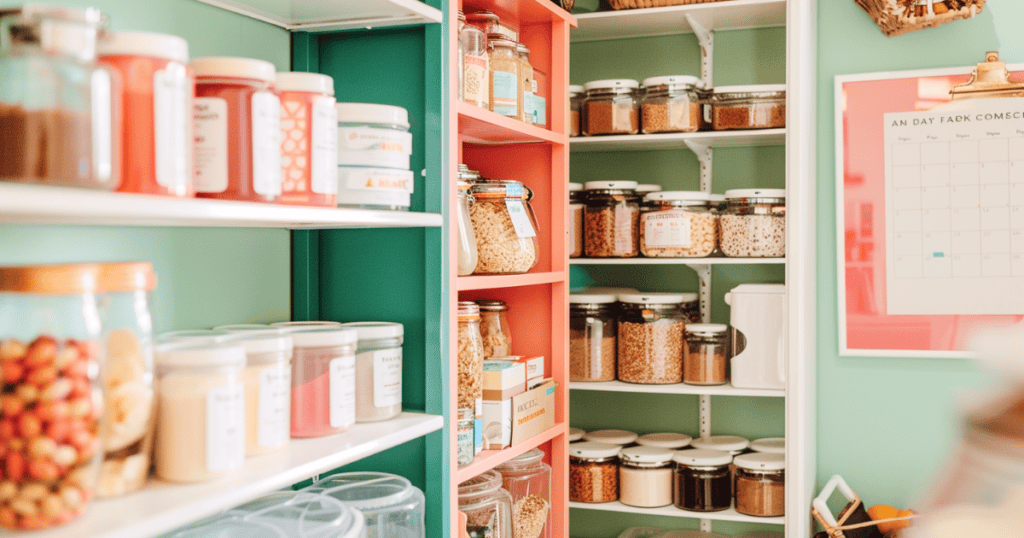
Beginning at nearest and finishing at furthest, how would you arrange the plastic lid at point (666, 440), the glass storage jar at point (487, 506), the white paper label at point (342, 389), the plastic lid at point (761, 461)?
the white paper label at point (342, 389), the glass storage jar at point (487, 506), the plastic lid at point (761, 461), the plastic lid at point (666, 440)

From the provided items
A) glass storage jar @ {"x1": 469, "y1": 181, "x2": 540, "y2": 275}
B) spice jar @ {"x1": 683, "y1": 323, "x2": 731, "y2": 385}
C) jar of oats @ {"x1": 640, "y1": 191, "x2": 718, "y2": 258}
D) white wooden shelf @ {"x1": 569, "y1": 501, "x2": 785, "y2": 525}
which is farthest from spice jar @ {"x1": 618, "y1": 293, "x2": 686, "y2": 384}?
glass storage jar @ {"x1": 469, "y1": 181, "x2": 540, "y2": 275}

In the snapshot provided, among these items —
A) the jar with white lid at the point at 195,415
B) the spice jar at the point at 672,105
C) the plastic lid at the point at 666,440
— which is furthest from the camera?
the plastic lid at the point at 666,440

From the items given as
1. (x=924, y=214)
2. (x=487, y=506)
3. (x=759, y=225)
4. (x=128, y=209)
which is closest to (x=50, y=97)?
(x=128, y=209)

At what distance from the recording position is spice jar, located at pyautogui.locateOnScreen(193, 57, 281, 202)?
108 cm

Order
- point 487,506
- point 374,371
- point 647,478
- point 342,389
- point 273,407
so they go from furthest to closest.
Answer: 1. point 647,478
2. point 487,506
3. point 374,371
4. point 342,389
5. point 273,407

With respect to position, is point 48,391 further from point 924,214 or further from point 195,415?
point 924,214

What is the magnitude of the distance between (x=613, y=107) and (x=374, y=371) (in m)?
1.45

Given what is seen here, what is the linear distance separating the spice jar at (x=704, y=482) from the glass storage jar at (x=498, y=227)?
37.7 inches

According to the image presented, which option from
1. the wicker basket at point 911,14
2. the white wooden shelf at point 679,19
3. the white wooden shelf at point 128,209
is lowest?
the white wooden shelf at point 128,209

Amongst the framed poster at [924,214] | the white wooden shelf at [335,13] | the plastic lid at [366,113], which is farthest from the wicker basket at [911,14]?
the plastic lid at [366,113]

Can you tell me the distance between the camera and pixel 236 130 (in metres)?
1.11

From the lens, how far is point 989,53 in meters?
2.53

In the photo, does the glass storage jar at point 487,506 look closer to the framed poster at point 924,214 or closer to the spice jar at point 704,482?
the spice jar at point 704,482

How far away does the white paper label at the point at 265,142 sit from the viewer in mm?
1118
